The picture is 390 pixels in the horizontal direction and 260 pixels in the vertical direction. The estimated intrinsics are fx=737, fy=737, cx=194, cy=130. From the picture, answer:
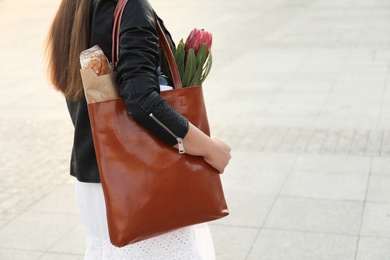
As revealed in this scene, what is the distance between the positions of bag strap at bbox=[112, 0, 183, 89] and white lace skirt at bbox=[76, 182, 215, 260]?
0.49 metres

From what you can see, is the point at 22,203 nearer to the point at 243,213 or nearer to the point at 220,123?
the point at 243,213

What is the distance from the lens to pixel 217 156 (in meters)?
2.51

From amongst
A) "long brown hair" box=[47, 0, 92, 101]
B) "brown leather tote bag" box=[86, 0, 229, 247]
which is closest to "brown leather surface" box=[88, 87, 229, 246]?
"brown leather tote bag" box=[86, 0, 229, 247]

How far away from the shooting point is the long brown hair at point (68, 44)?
8.12 feet

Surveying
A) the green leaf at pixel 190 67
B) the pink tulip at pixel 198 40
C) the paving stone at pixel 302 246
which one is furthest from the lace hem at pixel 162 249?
the paving stone at pixel 302 246

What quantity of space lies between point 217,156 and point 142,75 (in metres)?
0.41

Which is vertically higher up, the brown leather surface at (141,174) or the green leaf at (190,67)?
the green leaf at (190,67)

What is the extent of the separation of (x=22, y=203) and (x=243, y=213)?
1659mm

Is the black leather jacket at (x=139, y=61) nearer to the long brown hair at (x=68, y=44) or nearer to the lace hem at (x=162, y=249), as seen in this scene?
the long brown hair at (x=68, y=44)

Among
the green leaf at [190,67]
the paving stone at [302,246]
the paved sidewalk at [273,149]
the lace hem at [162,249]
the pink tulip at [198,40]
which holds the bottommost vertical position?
the paved sidewalk at [273,149]

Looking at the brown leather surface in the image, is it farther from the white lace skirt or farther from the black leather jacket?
the white lace skirt

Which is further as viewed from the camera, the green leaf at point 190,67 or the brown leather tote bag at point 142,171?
the green leaf at point 190,67

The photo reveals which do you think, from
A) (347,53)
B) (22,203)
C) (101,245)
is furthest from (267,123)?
(101,245)

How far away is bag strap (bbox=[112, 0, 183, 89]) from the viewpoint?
93.3 inches
